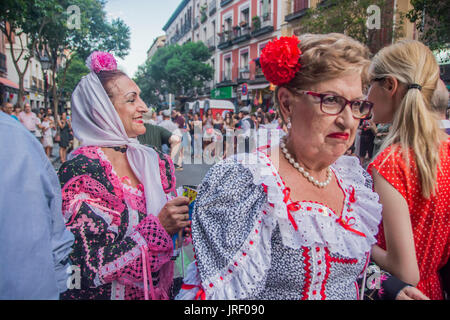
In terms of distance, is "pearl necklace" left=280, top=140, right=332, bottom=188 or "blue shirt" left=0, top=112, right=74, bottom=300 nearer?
"blue shirt" left=0, top=112, right=74, bottom=300

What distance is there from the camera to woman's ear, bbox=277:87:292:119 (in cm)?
116

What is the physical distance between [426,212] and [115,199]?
1371 mm

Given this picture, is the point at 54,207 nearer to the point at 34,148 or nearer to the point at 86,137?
the point at 34,148

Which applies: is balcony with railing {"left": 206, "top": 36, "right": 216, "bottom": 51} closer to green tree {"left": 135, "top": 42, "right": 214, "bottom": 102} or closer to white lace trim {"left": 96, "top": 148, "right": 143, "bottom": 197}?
green tree {"left": 135, "top": 42, "right": 214, "bottom": 102}

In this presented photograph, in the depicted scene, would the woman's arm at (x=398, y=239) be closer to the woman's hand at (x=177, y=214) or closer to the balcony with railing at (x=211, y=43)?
the woman's hand at (x=177, y=214)

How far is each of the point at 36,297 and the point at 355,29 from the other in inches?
404

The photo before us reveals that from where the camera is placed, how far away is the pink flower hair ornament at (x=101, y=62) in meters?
1.67

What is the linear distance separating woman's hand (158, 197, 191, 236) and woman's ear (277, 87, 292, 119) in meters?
0.54

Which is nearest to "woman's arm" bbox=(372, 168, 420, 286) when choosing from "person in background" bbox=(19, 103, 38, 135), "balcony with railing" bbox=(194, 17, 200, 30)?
"person in background" bbox=(19, 103, 38, 135)

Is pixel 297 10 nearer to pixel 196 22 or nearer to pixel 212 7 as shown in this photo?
pixel 212 7

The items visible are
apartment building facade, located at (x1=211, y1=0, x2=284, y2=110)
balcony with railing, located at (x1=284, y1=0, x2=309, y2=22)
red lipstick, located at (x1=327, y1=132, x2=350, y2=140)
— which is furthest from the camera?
apartment building facade, located at (x1=211, y1=0, x2=284, y2=110)

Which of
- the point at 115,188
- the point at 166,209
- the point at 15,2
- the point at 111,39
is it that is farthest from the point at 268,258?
the point at 111,39

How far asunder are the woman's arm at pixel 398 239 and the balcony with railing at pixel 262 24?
721 inches

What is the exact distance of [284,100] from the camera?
1.19 m
